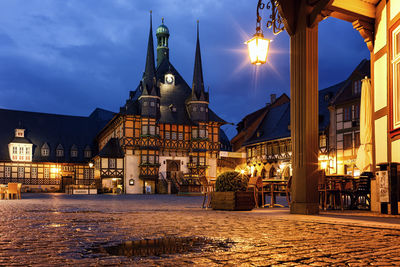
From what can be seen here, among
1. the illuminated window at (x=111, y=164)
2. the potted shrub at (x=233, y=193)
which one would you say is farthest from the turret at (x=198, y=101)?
the potted shrub at (x=233, y=193)

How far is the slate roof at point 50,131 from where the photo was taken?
52062 millimetres

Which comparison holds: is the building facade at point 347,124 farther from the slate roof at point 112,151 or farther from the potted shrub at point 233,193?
the potted shrub at point 233,193

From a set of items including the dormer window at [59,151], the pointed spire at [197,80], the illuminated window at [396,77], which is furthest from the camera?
the dormer window at [59,151]

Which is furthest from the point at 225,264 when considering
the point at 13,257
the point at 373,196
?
the point at 373,196

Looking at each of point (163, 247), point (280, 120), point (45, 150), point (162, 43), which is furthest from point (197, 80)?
point (163, 247)

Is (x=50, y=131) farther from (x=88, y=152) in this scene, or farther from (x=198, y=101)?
(x=198, y=101)

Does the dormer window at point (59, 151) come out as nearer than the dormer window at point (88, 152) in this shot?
Yes

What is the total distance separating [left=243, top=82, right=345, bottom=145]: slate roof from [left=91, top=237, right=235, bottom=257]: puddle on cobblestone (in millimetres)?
35840

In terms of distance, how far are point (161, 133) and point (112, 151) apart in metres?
5.33

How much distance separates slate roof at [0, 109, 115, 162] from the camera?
52062 mm

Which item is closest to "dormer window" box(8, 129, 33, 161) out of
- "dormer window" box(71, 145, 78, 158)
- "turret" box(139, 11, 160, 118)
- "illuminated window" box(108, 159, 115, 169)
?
"dormer window" box(71, 145, 78, 158)

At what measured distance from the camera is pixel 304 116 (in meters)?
9.33

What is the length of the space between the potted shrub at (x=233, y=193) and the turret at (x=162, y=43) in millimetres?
41866

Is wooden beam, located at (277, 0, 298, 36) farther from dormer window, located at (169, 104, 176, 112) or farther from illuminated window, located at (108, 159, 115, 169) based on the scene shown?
dormer window, located at (169, 104, 176, 112)
